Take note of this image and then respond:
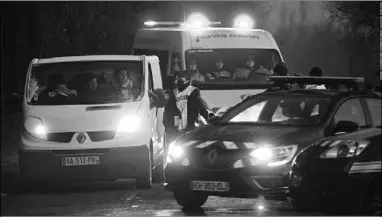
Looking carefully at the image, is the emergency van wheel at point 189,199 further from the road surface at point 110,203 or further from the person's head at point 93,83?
the person's head at point 93,83

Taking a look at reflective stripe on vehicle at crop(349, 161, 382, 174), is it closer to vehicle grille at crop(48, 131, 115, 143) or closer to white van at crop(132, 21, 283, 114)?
vehicle grille at crop(48, 131, 115, 143)

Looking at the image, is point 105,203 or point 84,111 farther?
point 84,111

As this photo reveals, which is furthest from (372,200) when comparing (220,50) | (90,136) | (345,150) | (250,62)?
(220,50)

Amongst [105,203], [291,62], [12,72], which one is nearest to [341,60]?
[291,62]

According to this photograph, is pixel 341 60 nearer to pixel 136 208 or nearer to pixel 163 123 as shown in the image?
pixel 163 123

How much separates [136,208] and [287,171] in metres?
2.05

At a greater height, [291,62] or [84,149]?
[84,149]

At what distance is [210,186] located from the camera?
14.0 metres

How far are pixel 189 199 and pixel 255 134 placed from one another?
1.09 meters

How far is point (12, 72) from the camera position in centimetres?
2672

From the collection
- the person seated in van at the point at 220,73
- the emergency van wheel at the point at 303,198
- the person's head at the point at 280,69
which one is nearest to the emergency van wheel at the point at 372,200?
the emergency van wheel at the point at 303,198

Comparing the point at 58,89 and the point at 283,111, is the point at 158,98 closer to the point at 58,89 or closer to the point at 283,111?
the point at 58,89

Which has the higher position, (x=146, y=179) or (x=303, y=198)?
(x=303, y=198)

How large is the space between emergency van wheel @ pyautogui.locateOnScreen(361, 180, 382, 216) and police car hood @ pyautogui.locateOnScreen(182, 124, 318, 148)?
2.15 metres
